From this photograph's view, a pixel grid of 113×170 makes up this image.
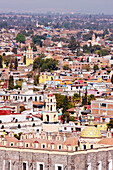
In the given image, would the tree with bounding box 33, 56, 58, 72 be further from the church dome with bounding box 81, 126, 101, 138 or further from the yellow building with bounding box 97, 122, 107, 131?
the church dome with bounding box 81, 126, 101, 138

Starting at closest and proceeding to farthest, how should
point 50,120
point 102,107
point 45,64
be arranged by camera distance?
point 50,120
point 102,107
point 45,64

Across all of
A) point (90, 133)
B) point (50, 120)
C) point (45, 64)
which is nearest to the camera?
point (90, 133)

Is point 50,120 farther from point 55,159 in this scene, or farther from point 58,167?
point 55,159

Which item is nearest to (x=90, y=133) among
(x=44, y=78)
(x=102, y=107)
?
(x=102, y=107)

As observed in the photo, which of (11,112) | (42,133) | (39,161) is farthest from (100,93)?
(39,161)

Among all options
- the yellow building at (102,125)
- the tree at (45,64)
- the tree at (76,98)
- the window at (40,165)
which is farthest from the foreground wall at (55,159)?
the tree at (45,64)

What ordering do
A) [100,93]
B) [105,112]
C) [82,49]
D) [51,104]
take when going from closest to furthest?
1. [51,104]
2. [105,112]
3. [100,93]
4. [82,49]

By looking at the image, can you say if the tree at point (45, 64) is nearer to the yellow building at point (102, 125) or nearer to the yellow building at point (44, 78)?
the yellow building at point (44, 78)

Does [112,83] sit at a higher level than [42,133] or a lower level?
lower

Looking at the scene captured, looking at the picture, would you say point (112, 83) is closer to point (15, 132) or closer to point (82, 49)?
point (15, 132)
